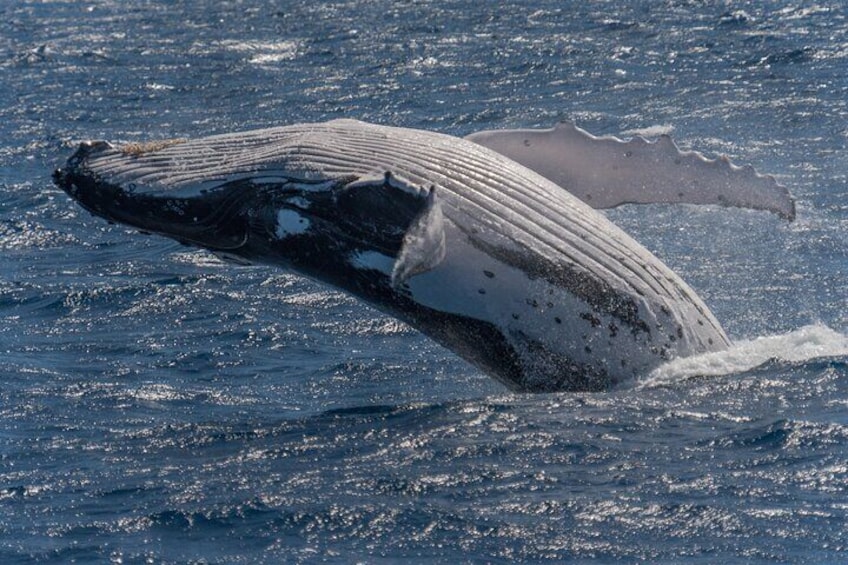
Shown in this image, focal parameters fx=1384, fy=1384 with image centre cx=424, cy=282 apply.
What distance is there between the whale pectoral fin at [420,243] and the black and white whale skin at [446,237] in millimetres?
578

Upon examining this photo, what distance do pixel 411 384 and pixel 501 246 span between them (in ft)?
7.62

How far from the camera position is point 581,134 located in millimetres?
12086

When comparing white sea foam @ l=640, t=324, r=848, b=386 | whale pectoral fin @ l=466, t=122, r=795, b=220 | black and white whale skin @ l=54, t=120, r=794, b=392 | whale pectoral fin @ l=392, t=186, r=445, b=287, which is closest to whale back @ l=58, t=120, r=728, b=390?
black and white whale skin @ l=54, t=120, r=794, b=392

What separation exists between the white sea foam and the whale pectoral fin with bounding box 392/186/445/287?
2.58 meters

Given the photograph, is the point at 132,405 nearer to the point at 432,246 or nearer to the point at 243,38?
the point at 432,246

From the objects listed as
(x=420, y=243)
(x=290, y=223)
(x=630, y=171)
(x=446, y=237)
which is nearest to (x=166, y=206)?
(x=290, y=223)

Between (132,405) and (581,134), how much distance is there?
4577mm

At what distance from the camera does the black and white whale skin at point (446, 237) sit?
10547 millimetres

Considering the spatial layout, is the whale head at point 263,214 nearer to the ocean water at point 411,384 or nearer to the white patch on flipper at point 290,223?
the white patch on flipper at point 290,223

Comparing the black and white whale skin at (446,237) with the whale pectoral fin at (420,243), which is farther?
the black and white whale skin at (446,237)

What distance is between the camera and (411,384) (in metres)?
12.5

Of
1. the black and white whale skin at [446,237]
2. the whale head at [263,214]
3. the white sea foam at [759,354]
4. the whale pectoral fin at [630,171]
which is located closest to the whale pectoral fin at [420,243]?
the whale head at [263,214]

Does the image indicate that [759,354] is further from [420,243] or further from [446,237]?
[420,243]

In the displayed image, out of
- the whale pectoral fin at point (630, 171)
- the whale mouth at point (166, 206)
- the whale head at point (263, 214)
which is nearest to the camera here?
the whale head at point (263, 214)
